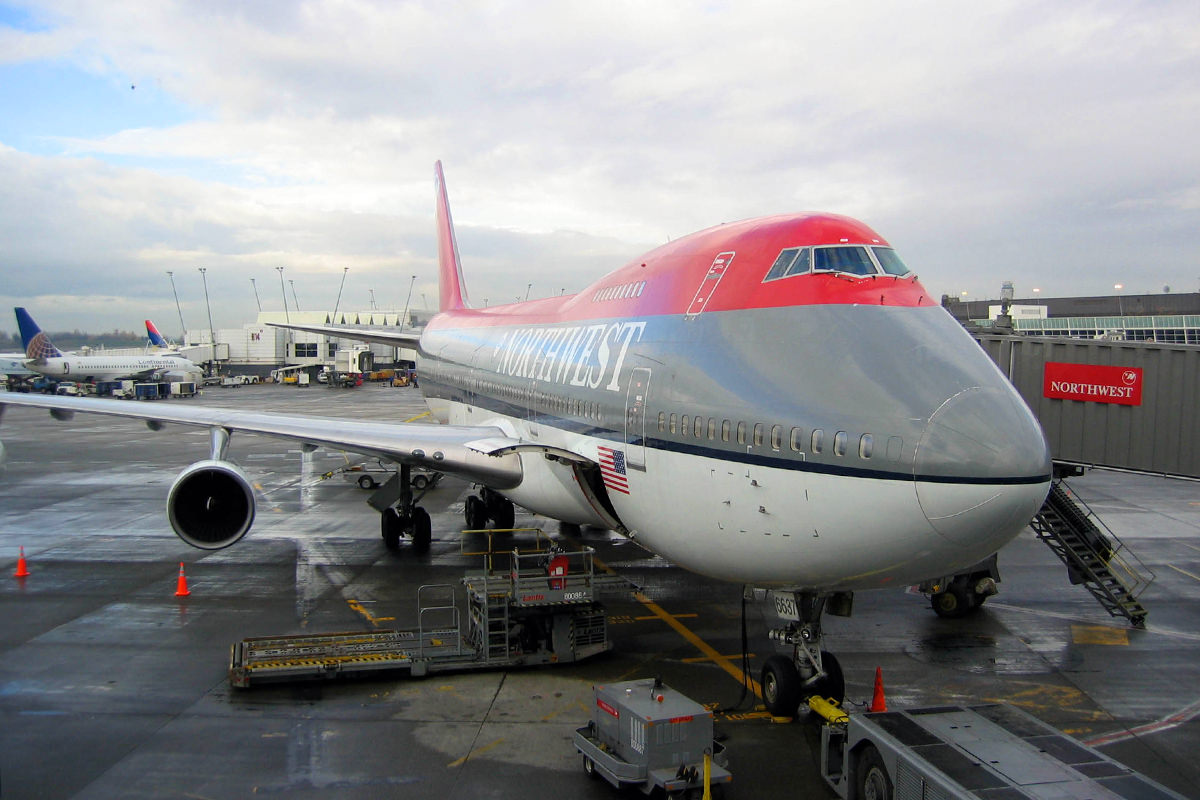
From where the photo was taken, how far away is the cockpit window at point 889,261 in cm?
973

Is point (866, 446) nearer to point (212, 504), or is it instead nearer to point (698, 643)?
point (698, 643)

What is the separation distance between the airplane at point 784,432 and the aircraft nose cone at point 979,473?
2 cm

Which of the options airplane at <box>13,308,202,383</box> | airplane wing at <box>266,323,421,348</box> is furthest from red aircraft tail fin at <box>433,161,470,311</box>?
airplane at <box>13,308,202,383</box>

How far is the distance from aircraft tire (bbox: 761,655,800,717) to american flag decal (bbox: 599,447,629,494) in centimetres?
288

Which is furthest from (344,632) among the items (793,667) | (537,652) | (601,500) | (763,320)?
(763,320)

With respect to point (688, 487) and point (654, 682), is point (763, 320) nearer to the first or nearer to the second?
point (688, 487)

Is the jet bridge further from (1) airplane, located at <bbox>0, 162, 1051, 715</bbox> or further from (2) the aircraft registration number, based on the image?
(1) airplane, located at <bbox>0, 162, 1051, 715</bbox>

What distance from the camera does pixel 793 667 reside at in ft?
35.7

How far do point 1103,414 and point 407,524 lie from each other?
583 inches

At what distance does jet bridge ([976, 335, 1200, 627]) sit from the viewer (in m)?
15.2

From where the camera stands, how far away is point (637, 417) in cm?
1100

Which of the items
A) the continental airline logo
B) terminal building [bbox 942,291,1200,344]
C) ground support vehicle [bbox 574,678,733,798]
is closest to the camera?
ground support vehicle [bbox 574,678,733,798]

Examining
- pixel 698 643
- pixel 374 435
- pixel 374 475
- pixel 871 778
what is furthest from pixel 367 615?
pixel 374 475

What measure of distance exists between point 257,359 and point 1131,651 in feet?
344
